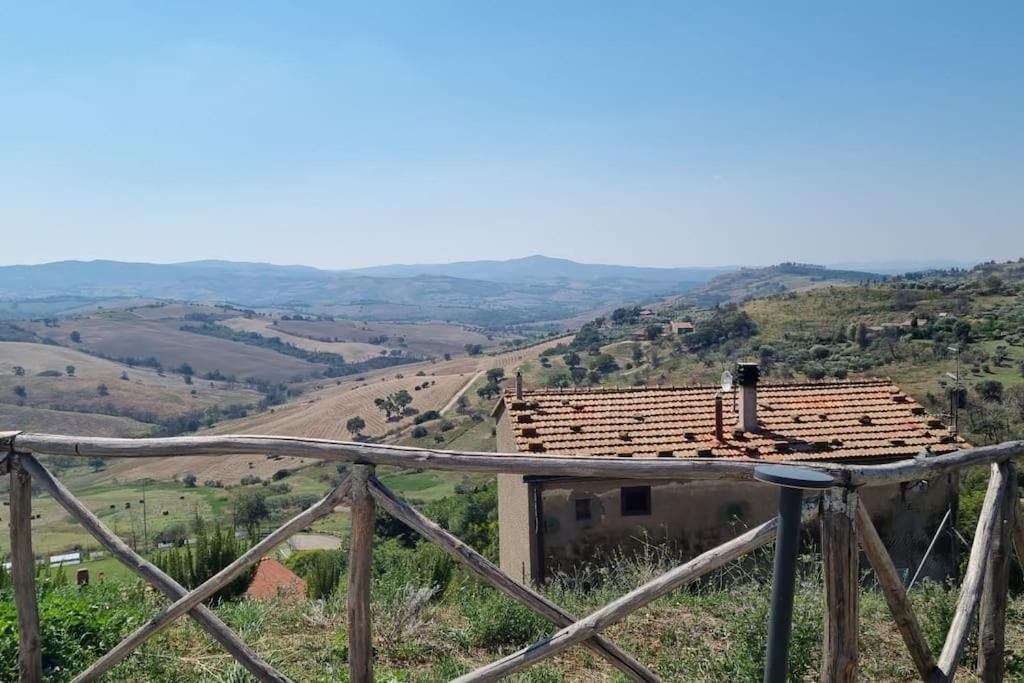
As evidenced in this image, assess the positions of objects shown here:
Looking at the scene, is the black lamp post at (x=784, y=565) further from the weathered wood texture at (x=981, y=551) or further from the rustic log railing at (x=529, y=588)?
the weathered wood texture at (x=981, y=551)

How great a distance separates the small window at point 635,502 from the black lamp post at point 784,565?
8.28m

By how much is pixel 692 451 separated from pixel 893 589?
846 cm

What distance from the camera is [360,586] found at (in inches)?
130

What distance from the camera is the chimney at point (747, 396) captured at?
1228 cm

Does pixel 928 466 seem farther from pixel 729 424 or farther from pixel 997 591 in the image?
pixel 729 424

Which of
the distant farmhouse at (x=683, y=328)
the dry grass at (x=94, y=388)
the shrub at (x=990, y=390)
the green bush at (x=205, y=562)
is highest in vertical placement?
the green bush at (x=205, y=562)

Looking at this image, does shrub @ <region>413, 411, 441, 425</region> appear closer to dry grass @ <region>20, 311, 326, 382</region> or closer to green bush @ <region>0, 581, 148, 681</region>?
green bush @ <region>0, 581, 148, 681</region>

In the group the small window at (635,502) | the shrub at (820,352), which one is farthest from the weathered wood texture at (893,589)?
the shrub at (820,352)

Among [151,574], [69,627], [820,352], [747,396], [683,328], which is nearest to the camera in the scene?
[151,574]

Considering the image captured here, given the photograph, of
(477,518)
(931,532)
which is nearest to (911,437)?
(931,532)

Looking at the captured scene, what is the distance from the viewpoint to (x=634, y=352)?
7362cm

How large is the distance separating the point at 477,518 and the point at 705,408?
536 inches

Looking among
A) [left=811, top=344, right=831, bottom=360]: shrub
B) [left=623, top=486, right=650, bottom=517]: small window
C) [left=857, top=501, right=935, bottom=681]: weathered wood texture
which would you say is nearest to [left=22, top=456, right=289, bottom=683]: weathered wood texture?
[left=857, top=501, right=935, bottom=681]: weathered wood texture

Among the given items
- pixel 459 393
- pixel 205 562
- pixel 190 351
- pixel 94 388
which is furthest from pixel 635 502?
pixel 190 351
